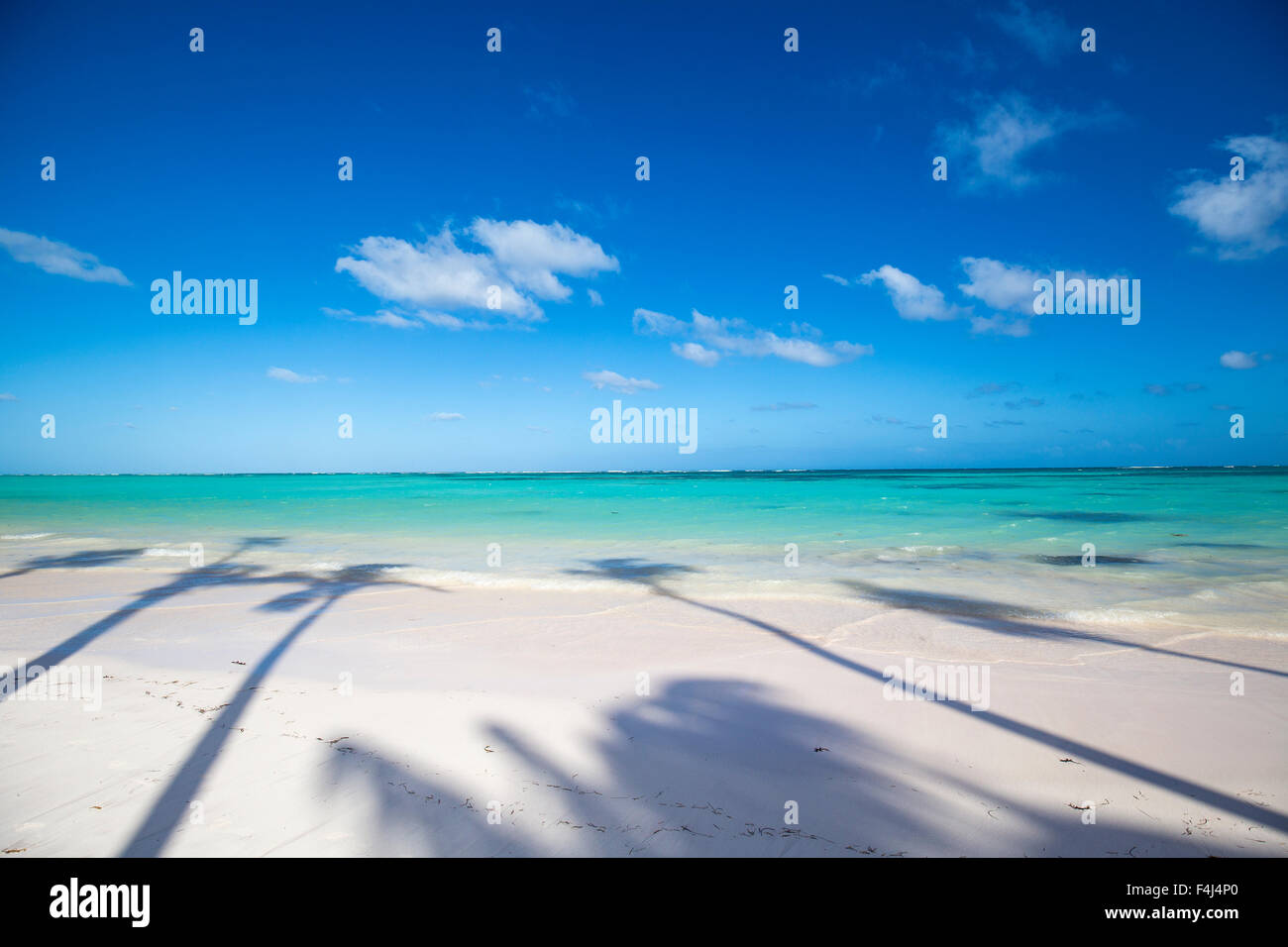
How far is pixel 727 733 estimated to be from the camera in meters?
4.41

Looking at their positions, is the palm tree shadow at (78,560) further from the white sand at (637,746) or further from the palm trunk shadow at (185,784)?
the palm trunk shadow at (185,784)

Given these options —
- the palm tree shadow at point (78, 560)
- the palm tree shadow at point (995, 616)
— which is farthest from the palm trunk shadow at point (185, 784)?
the palm tree shadow at point (78, 560)

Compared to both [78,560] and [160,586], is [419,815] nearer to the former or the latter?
[160,586]

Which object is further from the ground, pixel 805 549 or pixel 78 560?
pixel 78 560

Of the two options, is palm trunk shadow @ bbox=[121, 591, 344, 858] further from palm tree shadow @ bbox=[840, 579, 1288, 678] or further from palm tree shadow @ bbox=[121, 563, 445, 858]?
palm tree shadow @ bbox=[840, 579, 1288, 678]

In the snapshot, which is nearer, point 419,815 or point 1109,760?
point 419,815

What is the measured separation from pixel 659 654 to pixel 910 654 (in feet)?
9.69

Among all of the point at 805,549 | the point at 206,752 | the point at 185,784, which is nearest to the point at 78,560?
the point at 206,752

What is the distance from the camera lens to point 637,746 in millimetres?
4156

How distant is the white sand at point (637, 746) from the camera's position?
121 inches

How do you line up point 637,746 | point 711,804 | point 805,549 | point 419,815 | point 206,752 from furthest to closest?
point 805,549 < point 637,746 < point 206,752 < point 711,804 < point 419,815
